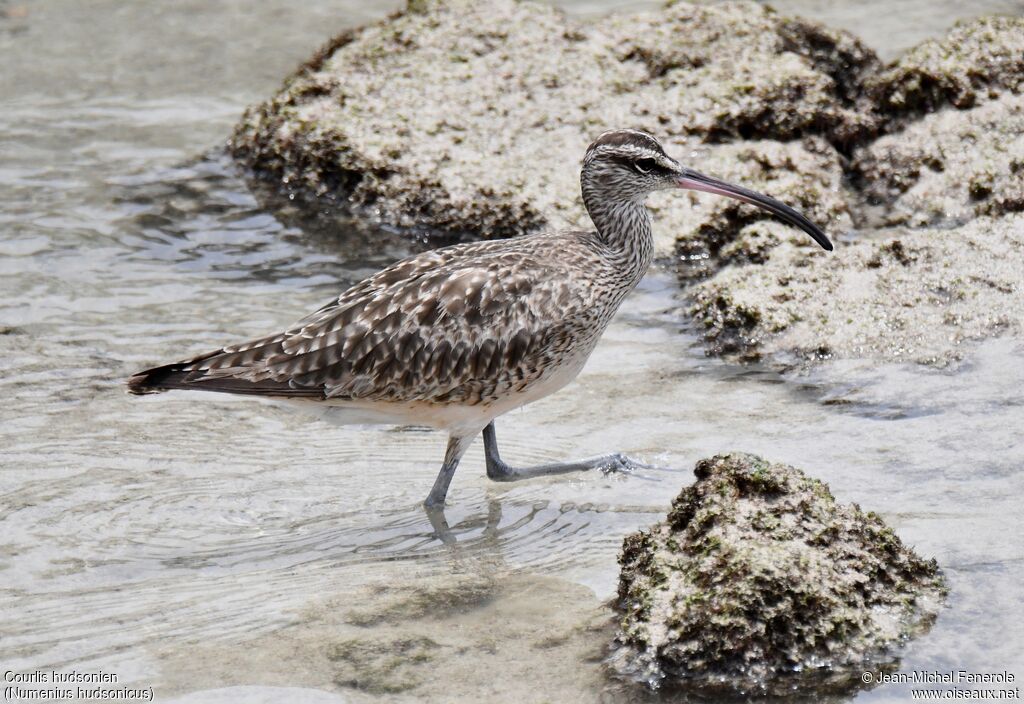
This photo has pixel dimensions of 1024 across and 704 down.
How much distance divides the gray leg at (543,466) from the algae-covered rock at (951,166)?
4180 mm

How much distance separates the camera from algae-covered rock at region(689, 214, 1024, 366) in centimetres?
885

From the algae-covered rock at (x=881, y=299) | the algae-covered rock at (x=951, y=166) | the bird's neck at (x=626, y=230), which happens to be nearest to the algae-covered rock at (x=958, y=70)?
the algae-covered rock at (x=951, y=166)

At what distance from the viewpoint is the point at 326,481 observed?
7.93m

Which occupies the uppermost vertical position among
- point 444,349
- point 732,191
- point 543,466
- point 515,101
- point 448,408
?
point 515,101

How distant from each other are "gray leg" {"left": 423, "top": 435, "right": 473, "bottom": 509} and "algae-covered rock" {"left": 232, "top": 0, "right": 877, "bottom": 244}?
11.2 ft

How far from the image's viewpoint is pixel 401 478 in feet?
26.5

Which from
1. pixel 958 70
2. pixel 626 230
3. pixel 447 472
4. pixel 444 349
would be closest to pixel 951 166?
pixel 958 70

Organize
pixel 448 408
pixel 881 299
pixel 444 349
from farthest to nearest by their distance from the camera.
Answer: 1. pixel 881 299
2. pixel 448 408
3. pixel 444 349

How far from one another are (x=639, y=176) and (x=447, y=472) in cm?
217

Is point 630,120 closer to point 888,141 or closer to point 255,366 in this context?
point 888,141

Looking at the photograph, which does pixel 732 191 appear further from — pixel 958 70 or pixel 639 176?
pixel 958 70

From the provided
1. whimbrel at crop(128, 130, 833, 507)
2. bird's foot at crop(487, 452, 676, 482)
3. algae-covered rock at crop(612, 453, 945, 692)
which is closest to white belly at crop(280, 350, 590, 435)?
whimbrel at crop(128, 130, 833, 507)

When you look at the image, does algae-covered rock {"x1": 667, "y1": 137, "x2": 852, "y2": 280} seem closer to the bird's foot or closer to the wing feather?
the bird's foot

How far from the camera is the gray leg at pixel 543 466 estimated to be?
7.77m
